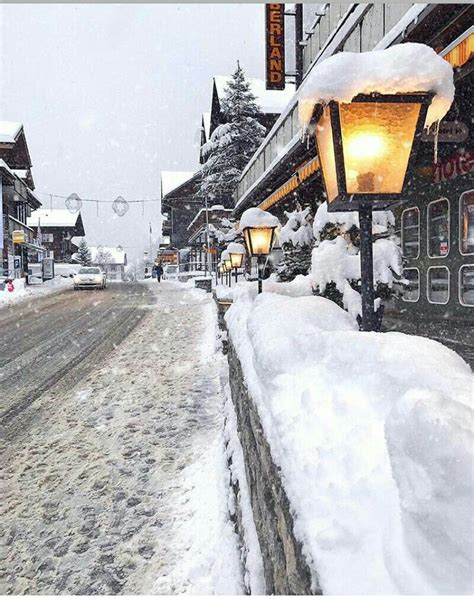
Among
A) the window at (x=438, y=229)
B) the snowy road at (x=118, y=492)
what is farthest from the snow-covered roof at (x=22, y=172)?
the window at (x=438, y=229)

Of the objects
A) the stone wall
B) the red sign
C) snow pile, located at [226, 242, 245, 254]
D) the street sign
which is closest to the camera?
the stone wall

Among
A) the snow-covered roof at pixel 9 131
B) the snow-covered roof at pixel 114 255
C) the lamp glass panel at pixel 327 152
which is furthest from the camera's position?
the snow-covered roof at pixel 114 255

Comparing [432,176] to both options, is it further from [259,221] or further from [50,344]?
[50,344]

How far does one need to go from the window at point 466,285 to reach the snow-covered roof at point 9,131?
3514 centimetres

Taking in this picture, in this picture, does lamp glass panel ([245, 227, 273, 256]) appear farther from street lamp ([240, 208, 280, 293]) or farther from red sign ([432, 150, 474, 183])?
red sign ([432, 150, 474, 183])

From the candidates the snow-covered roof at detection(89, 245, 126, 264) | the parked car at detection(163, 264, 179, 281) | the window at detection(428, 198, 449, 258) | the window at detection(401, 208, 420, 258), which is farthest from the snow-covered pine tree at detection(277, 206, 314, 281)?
the snow-covered roof at detection(89, 245, 126, 264)

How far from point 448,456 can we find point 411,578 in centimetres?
28

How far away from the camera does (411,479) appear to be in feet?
3.31

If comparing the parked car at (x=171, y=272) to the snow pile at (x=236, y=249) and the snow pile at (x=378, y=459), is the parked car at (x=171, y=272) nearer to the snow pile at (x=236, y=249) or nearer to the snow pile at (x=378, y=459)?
the snow pile at (x=236, y=249)

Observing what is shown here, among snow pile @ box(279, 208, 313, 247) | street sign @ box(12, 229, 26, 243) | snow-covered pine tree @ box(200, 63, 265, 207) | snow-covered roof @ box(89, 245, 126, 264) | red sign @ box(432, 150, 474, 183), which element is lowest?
snow pile @ box(279, 208, 313, 247)

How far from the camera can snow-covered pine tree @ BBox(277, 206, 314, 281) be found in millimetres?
8578

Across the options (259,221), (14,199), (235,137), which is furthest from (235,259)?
(14,199)

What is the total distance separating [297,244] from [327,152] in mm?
6228

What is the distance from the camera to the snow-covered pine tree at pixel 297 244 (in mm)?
8578
